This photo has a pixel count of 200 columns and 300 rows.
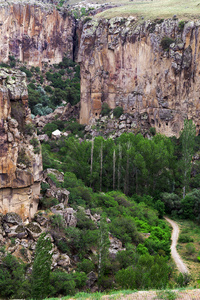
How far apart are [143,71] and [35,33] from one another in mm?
29235

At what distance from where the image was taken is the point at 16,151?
70.7 feet

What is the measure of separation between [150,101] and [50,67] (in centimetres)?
3082

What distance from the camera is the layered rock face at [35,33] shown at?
69.4 m

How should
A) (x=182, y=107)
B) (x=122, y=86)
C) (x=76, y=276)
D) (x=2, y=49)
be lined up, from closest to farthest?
(x=76, y=276) < (x=182, y=107) < (x=122, y=86) < (x=2, y=49)

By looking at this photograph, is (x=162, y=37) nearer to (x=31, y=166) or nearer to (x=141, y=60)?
(x=141, y=60)

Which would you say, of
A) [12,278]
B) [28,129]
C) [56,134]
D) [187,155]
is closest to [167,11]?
[56,134]

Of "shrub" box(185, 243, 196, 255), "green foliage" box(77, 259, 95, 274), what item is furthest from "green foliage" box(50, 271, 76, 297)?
"shrub" box(185, 243, 196, 255)

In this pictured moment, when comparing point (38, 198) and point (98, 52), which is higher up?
point (98, 52)

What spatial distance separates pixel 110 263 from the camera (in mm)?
21875

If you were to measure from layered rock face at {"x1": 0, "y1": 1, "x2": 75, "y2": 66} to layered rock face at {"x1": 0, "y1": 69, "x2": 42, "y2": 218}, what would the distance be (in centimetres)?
5017

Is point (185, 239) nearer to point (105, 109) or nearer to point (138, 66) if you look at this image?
point (105, 109)

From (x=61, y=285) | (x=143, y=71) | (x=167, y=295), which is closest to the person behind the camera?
(x=167, y=295)

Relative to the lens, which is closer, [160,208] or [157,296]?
[157,296]

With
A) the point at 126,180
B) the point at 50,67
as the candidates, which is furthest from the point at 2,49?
the point at 126,180
